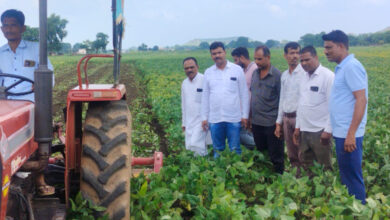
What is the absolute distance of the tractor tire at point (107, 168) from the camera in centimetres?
307

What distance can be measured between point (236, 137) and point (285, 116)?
A: 2.54 ft

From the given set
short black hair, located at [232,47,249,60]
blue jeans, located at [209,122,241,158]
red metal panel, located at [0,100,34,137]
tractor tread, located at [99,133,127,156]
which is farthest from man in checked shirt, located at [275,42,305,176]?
red metal panel, located at [0,100,34,137]

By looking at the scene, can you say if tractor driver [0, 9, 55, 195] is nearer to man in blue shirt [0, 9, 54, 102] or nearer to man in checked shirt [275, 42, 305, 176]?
man in blue shirt [0, 9, 54, 102]

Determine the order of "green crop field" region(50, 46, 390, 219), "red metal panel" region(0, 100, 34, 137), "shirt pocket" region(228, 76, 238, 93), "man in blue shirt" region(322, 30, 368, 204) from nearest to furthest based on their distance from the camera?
"red metal panel" region(0, 100, 34, 137)
"green crop field" region(50, 46, 390, 219)
"man in blue shirt" region(322, 30, 368, 204)
"shirt pocket" region(228, 76, 238, 93)

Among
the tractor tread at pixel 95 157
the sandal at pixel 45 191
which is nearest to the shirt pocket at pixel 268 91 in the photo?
the tractor tread at pixel 95 157

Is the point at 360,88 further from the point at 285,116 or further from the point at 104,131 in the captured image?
the point at 104,131

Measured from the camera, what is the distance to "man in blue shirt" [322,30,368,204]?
3904mm

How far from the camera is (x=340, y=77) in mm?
4062

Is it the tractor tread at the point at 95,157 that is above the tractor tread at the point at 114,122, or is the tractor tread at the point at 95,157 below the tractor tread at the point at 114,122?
below

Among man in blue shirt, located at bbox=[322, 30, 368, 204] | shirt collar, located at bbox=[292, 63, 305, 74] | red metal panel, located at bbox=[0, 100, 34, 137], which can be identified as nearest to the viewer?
red metal panel, located at bbox=[0, 100, 34, 137]

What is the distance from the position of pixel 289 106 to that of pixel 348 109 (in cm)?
121

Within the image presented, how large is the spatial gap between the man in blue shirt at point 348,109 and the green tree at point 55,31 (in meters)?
2.60

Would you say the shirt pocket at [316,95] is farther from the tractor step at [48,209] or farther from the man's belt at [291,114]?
the tractor step at [48,209]

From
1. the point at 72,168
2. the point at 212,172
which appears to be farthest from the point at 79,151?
the point at 212,172
